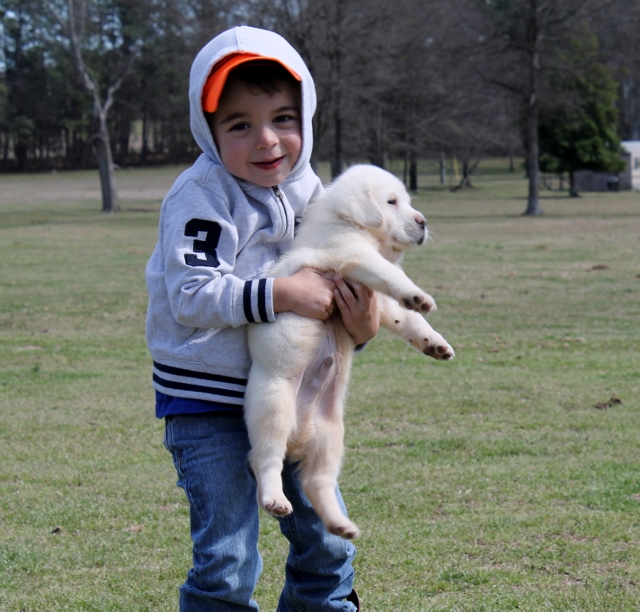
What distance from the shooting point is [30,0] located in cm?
3375

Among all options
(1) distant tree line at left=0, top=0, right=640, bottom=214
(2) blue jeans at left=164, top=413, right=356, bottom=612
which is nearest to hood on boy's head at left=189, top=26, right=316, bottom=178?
(2) blue jeans at left=164, top=413, right=356, bottom=612

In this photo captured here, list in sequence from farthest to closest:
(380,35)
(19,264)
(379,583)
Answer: (380,35) → (19,264) → (379,583)

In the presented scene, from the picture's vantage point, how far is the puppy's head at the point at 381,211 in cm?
287

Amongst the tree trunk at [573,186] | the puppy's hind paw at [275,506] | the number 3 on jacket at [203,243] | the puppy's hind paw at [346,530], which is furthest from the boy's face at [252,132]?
the tree trunk at [573,186]

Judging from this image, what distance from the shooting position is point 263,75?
259 centimetres

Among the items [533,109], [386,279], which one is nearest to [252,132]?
[386,279]

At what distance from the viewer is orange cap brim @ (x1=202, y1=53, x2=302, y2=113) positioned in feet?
8.14

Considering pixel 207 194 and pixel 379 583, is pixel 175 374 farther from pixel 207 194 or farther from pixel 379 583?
pixel 379 583

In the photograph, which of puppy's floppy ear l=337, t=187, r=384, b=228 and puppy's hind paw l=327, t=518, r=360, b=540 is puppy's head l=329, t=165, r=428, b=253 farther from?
puppy's hind paw l=327, t=518, r=360, b=540

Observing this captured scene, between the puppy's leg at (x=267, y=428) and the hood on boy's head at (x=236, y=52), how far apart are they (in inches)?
26.4

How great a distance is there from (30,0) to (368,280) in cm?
3491

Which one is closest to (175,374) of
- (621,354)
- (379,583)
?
(379,583)

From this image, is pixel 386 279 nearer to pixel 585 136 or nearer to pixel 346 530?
pixel 346 530

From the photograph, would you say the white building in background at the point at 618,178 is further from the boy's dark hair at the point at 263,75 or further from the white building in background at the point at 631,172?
the boy's dark hair at the point at 263,75
